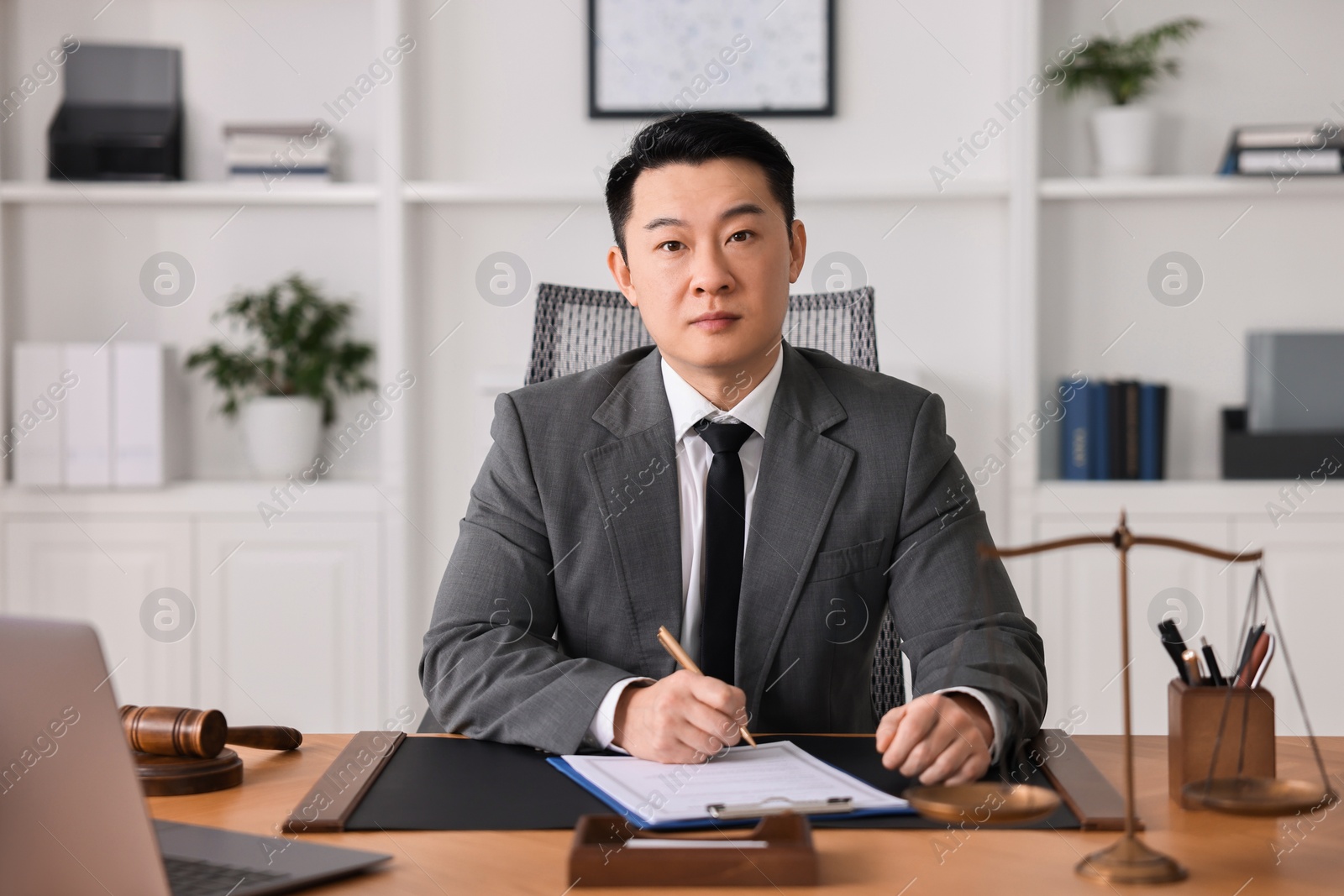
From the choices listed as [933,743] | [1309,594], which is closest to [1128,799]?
[933,743]

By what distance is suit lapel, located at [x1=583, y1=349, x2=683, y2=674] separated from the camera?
1562mm

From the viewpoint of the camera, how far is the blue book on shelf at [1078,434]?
A: 3.01 m

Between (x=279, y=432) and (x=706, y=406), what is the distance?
5.84 ft

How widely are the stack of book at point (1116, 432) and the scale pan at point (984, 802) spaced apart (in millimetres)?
2233

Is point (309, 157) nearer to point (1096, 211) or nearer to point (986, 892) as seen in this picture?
point (1096, 211)

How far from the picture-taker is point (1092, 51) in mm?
3059

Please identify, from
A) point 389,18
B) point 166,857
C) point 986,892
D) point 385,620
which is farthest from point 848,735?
point 389,18

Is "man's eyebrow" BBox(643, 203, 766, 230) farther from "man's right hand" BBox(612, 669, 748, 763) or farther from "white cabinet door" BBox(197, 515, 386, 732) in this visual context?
"white cabinet door" BBox(197, 515, 386, 732)

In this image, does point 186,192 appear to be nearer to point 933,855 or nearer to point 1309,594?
point 933,855

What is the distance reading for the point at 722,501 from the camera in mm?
1588

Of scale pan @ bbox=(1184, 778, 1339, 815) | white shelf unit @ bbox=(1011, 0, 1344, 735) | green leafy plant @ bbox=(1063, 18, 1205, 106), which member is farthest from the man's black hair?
green leafy plant @ bbox=(1063, 18, 1205, 106)

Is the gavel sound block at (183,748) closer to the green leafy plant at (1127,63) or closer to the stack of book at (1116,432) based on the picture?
the stack of book at (1116,432)

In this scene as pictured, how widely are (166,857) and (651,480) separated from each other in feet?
2.72

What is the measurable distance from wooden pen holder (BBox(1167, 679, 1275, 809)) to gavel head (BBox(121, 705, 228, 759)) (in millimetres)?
898
